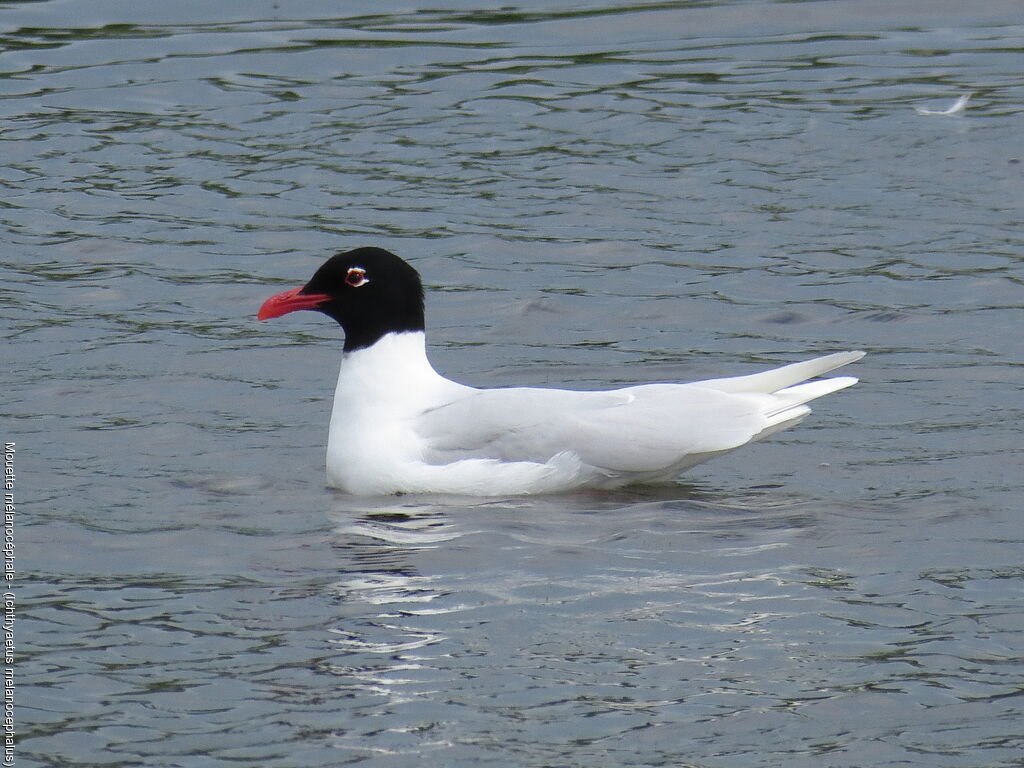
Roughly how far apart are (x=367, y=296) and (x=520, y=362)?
228 cm

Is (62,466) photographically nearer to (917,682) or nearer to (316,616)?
(316,616)

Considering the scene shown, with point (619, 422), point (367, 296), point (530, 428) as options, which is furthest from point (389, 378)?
point (619, 422)

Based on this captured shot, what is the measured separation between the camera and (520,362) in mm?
11242

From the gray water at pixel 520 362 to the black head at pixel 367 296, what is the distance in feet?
2.78

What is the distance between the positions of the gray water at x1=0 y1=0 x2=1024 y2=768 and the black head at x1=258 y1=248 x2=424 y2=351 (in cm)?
85

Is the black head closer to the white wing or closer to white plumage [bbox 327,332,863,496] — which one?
white plumage [bbox 327,332,863,496]

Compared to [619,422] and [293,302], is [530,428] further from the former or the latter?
[293,302]

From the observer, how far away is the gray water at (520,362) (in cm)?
630

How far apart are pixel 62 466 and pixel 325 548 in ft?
6.37

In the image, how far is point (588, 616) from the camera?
23.0 feet

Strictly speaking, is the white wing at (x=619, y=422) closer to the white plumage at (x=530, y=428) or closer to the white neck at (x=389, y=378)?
the white plumage at (x=530, y=428)

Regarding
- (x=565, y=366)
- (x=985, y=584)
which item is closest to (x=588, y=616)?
(x=985, y=584)

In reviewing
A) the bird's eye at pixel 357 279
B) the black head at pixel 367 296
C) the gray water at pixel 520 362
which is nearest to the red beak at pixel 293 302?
Answer: the black head at pixel 367 296

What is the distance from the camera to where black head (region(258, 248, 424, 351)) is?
9.09 meters
